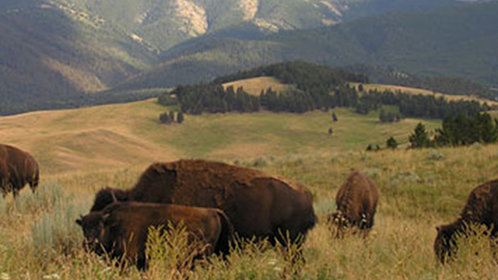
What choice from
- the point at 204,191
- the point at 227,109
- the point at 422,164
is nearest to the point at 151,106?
the point at 227,109

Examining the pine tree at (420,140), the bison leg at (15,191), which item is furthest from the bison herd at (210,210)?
the pine tree at (420,140)

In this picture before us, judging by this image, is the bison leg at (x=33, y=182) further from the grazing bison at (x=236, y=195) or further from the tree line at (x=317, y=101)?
the tree line at (x=317, y=101)

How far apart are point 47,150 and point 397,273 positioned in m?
61.0

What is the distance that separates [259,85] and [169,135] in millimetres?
42048

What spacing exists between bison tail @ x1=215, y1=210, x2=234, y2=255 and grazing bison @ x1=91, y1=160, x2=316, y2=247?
1.18 ft

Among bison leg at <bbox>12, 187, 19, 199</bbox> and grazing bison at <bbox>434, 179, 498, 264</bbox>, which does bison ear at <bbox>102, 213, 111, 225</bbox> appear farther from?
bison leg at <bbox>12, 187, 19, 199</bbox>

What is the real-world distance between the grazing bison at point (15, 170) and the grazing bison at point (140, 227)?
7.13 metres

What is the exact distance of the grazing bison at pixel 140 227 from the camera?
5961 millimetres

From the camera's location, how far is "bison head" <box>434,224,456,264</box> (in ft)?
23.9

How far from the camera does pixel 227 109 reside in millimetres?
99688

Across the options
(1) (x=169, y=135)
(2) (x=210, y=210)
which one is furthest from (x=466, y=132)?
(1) (x=169, y=135)

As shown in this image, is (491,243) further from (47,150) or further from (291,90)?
(291,90)

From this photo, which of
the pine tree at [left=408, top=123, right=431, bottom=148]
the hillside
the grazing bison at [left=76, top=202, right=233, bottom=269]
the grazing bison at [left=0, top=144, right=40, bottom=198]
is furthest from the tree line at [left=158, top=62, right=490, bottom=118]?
the grazing bison at [left=76, top=202, right=233, bottom=269]

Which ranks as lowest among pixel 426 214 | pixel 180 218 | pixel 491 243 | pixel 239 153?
pixel 239 153
